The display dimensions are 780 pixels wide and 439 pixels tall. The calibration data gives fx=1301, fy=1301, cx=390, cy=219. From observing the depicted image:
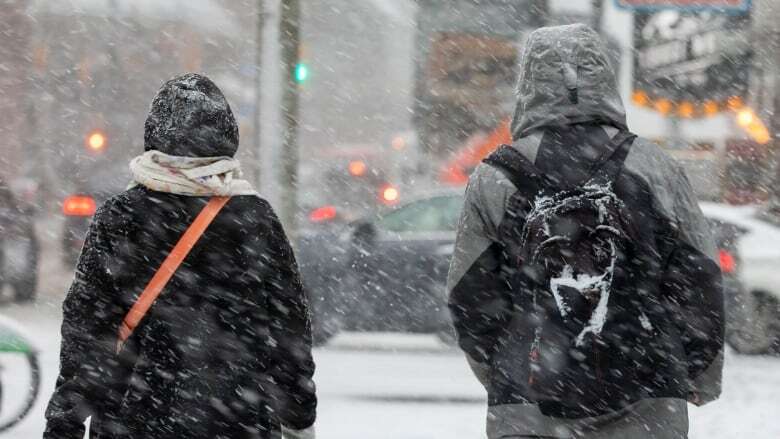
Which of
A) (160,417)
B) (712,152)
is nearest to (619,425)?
(160,417)

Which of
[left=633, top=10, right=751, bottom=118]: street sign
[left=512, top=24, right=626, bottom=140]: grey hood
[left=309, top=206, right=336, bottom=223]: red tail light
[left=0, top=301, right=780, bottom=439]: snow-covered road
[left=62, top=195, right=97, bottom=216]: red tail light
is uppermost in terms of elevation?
[left=633, top=10, right=751, bottom=118]: street sign

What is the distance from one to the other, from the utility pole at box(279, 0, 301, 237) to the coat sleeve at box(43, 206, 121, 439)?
6.53 meters

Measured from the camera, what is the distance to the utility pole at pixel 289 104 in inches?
380

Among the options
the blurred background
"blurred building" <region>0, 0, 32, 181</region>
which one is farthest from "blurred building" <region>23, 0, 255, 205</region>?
"blurred building" <region>0, 0, 32, 181</region>

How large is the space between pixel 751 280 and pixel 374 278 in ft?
10.6

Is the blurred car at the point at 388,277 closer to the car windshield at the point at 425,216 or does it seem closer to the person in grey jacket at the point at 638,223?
the car windshield at the point at 425,216

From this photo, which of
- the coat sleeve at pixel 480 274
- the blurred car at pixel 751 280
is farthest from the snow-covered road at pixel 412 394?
the coat sleeve at pixel 480 274

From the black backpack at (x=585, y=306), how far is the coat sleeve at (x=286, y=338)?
0.60 m

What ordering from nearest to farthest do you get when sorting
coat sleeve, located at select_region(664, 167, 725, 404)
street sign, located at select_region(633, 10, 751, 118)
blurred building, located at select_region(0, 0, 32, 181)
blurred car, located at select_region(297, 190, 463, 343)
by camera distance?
coat sleeve, located at select_region(664, 167, 725, 404)
blurred car, located at select_region(297, 190, 463, 343)
street sign, located at select_region(633, 10, 751, 118)
blurred building, located at select_region(0, 0, 32, 181)

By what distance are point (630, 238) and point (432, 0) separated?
4274cm

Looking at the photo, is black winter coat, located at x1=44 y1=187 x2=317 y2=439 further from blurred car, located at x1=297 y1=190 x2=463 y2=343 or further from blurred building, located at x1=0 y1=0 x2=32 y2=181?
blurred building, located at x1=0 y1=0 x2=32 y2=181

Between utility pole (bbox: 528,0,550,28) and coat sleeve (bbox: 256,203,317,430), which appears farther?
utility pole (bbox: 528,0,550,28)

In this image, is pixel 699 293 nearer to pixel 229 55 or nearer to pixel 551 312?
pixel 551 312

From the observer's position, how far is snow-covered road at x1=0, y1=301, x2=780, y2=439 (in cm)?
769
